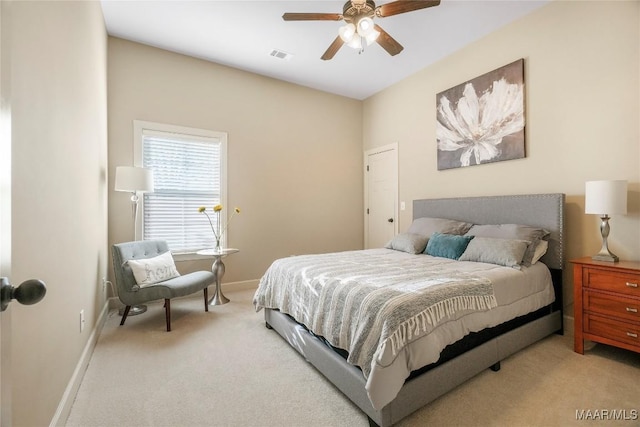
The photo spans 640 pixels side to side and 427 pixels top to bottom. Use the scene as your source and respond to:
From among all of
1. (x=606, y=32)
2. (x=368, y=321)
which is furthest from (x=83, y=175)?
(x=606, y=32)

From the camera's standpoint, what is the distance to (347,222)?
5.21 metres

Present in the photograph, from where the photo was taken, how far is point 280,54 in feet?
12.3

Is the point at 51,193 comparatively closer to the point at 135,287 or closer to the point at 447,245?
the point at 135,287

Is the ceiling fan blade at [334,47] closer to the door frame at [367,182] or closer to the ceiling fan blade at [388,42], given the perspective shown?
the ceiling fan blade at [388,42]

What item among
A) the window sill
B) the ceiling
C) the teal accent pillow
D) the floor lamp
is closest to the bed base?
A: the teal accent pillow

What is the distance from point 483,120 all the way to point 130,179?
4.02 metres

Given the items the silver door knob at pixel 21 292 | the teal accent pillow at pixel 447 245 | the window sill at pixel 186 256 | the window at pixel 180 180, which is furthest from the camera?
the window sill at pixel 186 256

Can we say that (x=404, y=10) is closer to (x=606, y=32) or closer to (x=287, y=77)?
(x=606, y=32)

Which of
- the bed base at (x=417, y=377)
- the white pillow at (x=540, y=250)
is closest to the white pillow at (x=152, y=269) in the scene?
the bed base at (x=417, y=377)

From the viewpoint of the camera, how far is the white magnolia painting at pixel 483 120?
312 cm

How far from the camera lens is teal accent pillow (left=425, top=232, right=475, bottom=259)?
2.89 metres

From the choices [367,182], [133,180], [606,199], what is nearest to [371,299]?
[606,199]

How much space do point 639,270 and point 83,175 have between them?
13.4 feet

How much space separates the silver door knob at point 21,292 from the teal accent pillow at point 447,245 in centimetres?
299
